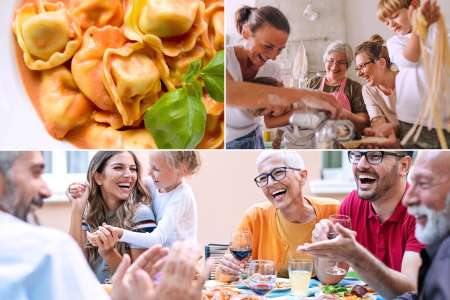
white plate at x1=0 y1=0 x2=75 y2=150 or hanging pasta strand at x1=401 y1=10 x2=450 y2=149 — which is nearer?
hanging pasta strand at x1=401 y1=10 x2=450 y2=149

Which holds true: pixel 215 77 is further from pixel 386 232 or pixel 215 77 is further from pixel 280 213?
pixel 386 232

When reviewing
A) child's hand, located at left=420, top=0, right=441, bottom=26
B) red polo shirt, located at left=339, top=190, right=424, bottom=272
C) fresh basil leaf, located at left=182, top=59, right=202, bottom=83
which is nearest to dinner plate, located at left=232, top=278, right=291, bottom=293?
red polo shirt, located at left=339, top=190, right=424, bottom=272

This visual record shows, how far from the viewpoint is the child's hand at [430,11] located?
6.45ft

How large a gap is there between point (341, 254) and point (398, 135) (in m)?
0.43

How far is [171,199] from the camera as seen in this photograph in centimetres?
215

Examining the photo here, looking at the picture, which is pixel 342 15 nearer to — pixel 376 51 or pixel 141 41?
pixel 376 51

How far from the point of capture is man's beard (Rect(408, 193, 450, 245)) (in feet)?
6.40

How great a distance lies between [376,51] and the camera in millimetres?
2002

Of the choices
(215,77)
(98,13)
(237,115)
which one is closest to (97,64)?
(98,13)

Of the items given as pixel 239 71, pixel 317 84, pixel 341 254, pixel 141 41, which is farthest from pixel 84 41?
pixel 341 254

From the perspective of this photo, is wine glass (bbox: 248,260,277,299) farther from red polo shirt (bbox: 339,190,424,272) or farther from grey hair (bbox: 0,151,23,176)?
grey hair (bbox: 0,151,23,176)

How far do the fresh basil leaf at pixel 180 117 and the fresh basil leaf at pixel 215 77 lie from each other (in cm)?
4

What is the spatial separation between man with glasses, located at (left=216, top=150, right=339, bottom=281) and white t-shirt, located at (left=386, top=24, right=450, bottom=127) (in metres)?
0.37

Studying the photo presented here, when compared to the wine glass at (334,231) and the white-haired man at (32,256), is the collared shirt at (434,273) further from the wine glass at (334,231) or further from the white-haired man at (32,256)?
the white-haired man at (32,256)
